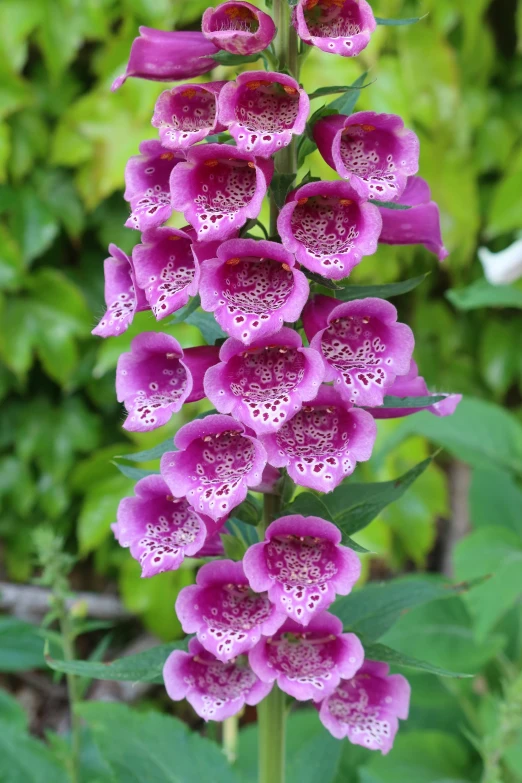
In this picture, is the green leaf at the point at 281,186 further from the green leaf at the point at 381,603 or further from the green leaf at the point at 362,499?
the green leaf at the point at 381,603

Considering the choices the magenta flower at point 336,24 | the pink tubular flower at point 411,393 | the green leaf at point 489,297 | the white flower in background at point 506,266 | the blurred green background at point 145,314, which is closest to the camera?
the magenta flower at point 336,24

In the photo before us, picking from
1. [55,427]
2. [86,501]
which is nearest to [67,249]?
[55,427]

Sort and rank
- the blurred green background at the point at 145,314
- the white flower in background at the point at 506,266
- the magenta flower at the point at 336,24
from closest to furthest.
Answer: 1. the magenta flower at the point at 336,24
2. the white flower in background at the point at 506,266
3. the blurred green background at the point at 145,314

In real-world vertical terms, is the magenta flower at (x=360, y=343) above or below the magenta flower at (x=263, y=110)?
below

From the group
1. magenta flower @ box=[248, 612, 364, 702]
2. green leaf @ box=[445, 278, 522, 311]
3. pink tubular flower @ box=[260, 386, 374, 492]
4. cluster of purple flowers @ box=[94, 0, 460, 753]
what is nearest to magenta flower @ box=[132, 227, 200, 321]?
cluster of purple flowers @ box=[94, 0, 460, 753]

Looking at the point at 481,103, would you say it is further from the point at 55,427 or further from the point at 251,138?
the point at 251,138

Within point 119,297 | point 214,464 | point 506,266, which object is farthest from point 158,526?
point 506,266

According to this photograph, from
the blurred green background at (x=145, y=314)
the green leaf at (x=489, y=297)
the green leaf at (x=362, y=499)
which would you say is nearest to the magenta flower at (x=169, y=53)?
the green leaf at (x=362, y=499)

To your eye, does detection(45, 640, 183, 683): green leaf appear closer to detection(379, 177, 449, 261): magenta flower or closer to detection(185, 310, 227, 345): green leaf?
detection(185, 310, 227, 345): green leaf
